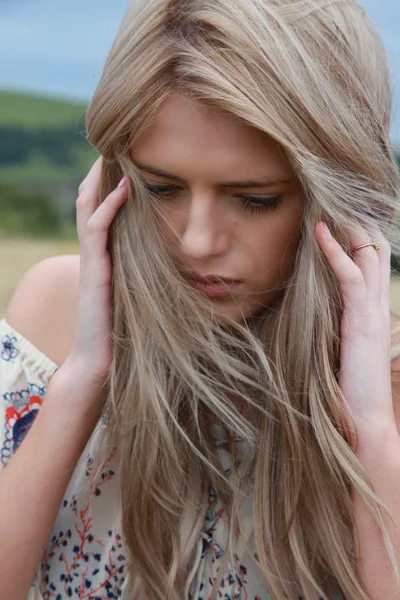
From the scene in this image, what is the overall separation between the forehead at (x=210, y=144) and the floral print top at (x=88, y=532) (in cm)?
74

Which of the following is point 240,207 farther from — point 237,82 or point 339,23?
point 339,23

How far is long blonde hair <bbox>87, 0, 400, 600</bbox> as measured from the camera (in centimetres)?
143

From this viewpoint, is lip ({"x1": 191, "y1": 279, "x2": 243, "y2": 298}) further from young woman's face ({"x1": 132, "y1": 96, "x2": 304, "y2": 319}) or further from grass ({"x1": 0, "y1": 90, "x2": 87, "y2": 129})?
grass ({"x1": 0, "y1": 90, "x2": 87, "y2": 129})

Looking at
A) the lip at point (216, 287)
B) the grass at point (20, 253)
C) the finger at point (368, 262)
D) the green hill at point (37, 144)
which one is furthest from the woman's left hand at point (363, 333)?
the grass at point (20, 253)

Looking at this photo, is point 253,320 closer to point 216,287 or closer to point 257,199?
point 216,287

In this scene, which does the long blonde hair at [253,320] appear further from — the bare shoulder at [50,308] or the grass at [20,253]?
the grass at [20,253]

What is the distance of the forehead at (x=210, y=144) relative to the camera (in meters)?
1.43

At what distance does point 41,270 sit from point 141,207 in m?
0.55

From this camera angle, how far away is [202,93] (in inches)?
56.1

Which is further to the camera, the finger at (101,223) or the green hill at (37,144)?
the green hill at (37,144)

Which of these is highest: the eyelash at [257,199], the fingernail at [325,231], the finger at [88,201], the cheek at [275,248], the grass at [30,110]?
the grass at [30,110]

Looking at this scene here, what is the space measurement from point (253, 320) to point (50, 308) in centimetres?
60

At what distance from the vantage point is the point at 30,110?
5.52 m

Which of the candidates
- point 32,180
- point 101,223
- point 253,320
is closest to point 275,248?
point 253,320
